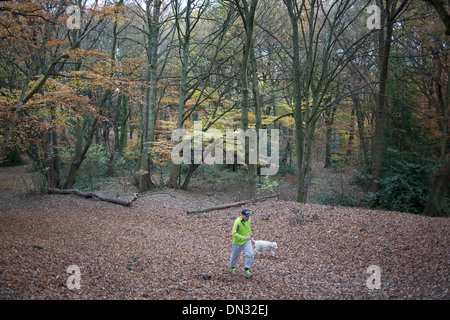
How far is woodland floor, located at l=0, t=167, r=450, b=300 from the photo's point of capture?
14.7ft

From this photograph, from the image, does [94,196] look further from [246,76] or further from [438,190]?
[438,190]

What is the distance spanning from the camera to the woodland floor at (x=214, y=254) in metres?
4.48

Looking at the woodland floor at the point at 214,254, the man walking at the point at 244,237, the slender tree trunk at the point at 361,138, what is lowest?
the woodland floor at the point at 214,254

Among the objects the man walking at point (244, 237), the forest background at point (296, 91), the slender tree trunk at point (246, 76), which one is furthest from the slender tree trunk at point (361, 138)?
the man walking at point (244, 237)

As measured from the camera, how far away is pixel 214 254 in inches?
263

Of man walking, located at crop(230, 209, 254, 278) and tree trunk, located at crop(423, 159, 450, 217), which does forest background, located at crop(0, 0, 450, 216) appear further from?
man walking, located at crop(230, 209, 254, 278)

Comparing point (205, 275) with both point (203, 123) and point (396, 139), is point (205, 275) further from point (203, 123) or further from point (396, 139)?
point (396, 139)

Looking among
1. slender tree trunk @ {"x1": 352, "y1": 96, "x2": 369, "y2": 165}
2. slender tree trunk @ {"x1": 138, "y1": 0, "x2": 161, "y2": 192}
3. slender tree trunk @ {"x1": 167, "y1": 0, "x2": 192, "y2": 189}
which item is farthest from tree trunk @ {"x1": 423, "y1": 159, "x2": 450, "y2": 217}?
slender tree trunk @ {"x1": 138, "y1": 0, "x2": 161, "y2": 192}

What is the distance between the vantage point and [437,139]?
11.9 m

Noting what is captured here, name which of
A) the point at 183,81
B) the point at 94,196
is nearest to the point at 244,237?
the point at 94,196

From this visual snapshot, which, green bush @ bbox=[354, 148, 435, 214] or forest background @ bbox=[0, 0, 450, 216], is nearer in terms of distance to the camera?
forest background @ bbox=[0, 0, 450, 216]

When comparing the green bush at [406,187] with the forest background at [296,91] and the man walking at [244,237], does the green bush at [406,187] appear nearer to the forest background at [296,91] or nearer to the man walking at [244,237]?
the forest background at [296,91]

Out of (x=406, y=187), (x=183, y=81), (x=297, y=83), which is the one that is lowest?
(x=406, y=187)

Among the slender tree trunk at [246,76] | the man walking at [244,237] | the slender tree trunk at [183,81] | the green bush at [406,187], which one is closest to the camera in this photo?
the man walking at [244,237]
